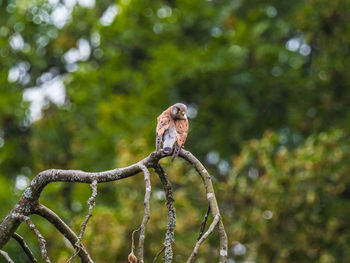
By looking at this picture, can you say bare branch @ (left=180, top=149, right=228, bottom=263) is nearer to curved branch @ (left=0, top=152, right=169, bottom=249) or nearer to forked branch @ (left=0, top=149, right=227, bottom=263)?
forked branch @ (left=0, top=149, right=227, bottom=263)

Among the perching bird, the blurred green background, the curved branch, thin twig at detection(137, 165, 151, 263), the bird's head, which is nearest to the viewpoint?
thin twig at detection(137, 165, 151, 263)

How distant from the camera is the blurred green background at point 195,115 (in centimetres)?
1148

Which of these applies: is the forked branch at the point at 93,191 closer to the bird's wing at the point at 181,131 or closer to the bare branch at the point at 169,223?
the bare branch at the point at 169,223

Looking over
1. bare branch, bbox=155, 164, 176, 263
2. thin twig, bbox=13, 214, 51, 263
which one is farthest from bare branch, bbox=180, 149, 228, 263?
thin twig, bbox=13, 214, 51, 263

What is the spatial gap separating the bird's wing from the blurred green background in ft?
10.8

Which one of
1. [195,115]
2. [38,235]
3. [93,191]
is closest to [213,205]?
[93,191]

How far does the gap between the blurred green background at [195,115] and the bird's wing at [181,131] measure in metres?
3.30

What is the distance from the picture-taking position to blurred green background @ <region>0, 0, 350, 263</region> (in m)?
11.5

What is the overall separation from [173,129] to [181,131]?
71mm

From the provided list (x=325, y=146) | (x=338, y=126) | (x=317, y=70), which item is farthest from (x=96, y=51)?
(x=325, y=146)

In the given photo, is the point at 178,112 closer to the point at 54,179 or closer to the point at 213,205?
the point at 54,179

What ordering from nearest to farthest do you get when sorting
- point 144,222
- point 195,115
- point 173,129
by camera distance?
point 144,222
point 173,129
point 195,115

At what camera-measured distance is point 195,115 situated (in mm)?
16219

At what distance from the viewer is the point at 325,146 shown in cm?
1194
